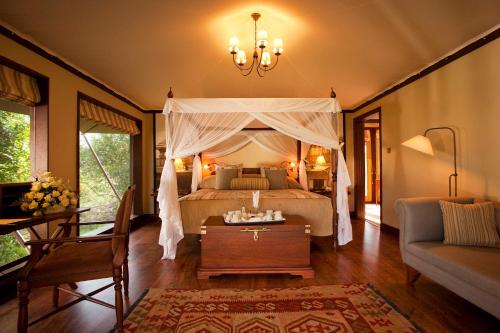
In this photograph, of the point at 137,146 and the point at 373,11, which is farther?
the point at 137,146

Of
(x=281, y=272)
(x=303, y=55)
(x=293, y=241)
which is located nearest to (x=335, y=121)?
(x=303, y=55)

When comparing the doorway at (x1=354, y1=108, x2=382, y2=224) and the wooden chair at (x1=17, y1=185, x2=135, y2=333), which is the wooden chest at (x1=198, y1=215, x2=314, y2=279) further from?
the doorway at (x1=354, y1=108, x2=382, y2=224)

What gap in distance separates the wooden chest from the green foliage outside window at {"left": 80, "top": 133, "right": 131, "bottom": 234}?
250cm

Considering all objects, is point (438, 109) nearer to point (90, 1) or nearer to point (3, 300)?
point (90, 1)

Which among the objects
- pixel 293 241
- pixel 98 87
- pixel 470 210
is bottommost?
pixel 293 241

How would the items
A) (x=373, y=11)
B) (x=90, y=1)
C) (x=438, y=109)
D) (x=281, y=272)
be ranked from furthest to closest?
(x=438, y=109), (x=281, y=272), (x=373, y=11), (x=90, y=1)

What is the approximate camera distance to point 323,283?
2.55m

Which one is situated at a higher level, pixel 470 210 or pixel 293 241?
pixel 470 210

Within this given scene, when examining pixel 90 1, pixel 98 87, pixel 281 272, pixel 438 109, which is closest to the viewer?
pixel 90 1

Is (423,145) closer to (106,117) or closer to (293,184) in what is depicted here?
(293,184)

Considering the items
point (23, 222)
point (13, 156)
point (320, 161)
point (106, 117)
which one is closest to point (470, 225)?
point (320, 161)

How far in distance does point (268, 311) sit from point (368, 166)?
6.98 meters

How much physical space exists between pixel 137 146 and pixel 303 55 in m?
3.86

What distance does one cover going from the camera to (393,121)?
434 cm
